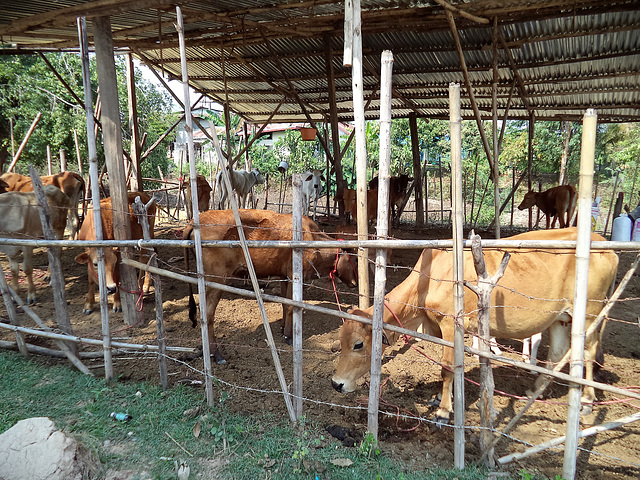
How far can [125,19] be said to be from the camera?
6527mm

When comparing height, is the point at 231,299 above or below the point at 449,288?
below

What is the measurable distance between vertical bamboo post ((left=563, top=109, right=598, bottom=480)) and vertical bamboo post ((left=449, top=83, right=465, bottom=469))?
661 mm

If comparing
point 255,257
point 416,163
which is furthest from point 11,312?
point 416,163

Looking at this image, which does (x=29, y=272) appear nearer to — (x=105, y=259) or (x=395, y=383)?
(x=105, y=259)

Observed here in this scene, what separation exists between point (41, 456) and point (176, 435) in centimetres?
96

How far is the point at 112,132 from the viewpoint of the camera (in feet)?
17.0

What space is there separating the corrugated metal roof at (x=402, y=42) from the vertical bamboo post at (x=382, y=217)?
333 centimetres

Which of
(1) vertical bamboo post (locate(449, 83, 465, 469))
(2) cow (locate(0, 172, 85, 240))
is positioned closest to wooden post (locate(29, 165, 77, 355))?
(1) vertical bamboo post (locate(449, 83, 465, 469))

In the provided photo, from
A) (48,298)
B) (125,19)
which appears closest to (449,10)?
(125,19)

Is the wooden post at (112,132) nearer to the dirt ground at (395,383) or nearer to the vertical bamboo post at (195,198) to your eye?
the dirt ground at (395,383)

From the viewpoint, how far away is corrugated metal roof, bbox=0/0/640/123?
5699 millimetres

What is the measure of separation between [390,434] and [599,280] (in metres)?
2.45

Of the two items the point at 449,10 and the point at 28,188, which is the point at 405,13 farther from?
the point at 28,188

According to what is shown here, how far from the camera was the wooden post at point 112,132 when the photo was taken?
5074 mm
